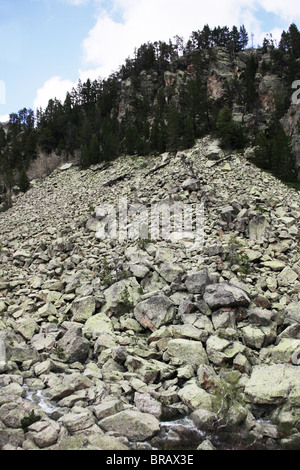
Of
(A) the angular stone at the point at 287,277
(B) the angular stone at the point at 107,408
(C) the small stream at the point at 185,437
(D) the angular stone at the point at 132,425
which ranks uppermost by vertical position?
(A) the angular stone at the point at 287,277

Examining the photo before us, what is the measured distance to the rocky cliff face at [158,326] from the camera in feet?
26.0

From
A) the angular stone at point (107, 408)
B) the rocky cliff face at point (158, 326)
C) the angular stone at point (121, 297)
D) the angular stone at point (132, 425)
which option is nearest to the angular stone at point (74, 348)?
the rocky cliff face at point (158, 326)

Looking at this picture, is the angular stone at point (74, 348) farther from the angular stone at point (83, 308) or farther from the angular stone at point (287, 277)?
the angular stone at point (287, 277)

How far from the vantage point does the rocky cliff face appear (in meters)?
7.93

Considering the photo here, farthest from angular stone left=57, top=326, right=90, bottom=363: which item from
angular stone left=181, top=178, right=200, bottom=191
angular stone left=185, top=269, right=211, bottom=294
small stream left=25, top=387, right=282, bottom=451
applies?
angular stone left=181, top=178, right=200, bottom=191

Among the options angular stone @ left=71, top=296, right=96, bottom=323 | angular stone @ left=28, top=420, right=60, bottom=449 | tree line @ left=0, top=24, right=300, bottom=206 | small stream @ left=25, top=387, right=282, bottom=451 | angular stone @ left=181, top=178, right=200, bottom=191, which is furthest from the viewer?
tree line @ left=0, top=24, right=300, bottom=206

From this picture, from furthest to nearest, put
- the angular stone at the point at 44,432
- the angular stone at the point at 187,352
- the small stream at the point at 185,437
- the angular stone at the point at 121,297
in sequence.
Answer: the angular stone at the point at 121,297
the angular stone at the point at 187,352
the small stream at the point at 185,437
the angular stone at the point at 44,432

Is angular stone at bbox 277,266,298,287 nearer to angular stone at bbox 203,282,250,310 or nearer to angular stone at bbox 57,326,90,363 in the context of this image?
angular stone at bbox 203,282,250,310

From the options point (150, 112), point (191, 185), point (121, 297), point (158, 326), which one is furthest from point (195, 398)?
point (150, 112)

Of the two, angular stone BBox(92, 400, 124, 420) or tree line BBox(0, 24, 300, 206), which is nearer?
angular stone BBox(92, 400, 124, 420)

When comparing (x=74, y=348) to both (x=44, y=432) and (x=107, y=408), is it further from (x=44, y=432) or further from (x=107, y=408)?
(x=44, y=432)

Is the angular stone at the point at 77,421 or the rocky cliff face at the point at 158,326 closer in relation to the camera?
the angular stone at the point at 77,421

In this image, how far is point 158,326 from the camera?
13.0 metres

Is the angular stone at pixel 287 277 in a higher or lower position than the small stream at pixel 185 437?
higher
